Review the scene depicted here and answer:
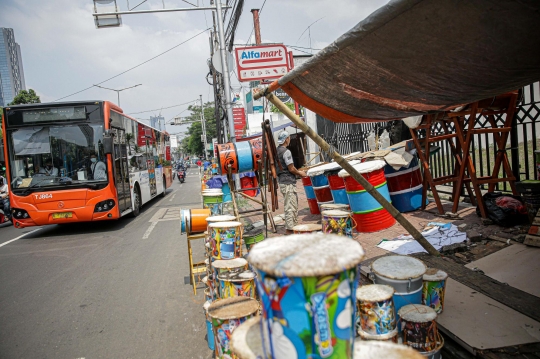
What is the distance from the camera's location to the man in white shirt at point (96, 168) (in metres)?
8.79

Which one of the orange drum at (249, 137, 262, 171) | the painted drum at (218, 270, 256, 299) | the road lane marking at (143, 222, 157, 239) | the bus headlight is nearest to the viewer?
the painted drum at (218, 270, 256, 299)

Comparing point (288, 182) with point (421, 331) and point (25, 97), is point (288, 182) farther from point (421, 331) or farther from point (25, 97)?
point (25, 97)

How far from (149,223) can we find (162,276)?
194 inches

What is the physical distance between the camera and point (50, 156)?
Result: 8.62 metres

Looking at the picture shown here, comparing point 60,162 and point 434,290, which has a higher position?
point 60,162

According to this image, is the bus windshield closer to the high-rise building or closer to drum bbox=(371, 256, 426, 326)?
drum bbox=(371, 256, 426, 326)

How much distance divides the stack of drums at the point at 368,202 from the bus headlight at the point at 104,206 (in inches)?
234

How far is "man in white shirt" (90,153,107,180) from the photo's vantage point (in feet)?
28.8

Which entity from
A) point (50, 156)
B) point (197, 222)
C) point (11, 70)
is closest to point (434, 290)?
point (197, 222)

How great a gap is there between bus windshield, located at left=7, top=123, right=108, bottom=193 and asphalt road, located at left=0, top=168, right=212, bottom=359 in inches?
58.2

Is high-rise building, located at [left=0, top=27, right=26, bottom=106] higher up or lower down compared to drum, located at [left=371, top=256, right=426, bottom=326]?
higher up

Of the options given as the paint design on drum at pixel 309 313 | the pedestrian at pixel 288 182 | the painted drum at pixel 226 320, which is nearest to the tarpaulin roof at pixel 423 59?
the paint design on drum at pixel 309 313

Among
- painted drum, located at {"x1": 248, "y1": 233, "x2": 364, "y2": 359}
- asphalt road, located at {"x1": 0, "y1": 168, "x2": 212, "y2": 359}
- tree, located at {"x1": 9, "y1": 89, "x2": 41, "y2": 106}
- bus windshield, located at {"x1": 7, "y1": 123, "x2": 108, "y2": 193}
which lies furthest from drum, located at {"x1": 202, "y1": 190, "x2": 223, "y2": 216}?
tree, located at {"x1": 9, "y1": 89, "x2": 41, "y2": 106}

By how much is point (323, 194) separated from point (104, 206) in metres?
5.47
